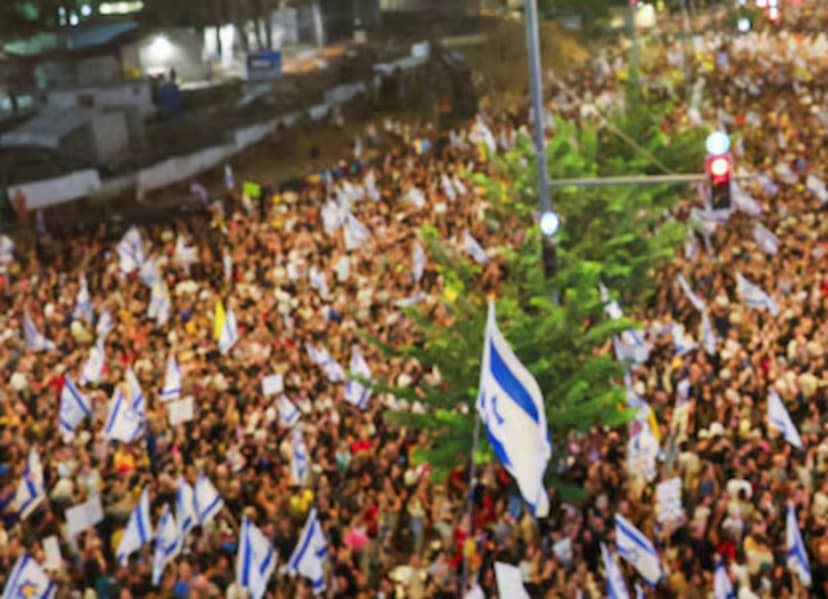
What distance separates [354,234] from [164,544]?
1270cm

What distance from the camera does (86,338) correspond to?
2298cm

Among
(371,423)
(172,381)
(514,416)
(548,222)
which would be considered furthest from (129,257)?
(514,416)

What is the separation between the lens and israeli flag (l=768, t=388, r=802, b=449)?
15.3m

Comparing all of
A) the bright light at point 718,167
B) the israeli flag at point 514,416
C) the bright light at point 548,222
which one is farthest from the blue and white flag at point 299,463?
the israeli flag at point 514,416

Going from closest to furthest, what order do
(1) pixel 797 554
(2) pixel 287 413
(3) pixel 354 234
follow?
(1) pixel 797 554, (2) pixel 287 413, (3) pixel 354 234

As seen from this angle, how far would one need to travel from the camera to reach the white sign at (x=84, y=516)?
1484 centimetres

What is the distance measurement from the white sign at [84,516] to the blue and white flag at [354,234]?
1157cm

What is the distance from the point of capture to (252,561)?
43.3ft

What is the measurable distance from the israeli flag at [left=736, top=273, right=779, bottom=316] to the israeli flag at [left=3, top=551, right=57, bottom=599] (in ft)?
38.4

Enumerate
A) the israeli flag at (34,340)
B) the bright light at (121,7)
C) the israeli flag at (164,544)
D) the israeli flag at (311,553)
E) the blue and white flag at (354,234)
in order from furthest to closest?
the bright light at (121,7), the blue and white flag at (354,234), the israeli flag at (34,340), the israeli flag at (164,544), the israeli flag at (311,553)

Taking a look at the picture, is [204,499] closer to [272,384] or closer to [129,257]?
[272,384]

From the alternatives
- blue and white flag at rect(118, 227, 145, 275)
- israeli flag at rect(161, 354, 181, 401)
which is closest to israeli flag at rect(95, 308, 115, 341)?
blue and white flag at rect(118, 227, 145, 275)

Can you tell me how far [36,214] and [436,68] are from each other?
63.8 ft

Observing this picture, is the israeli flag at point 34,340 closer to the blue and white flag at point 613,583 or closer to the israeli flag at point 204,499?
the israeli flag at point 204,499
